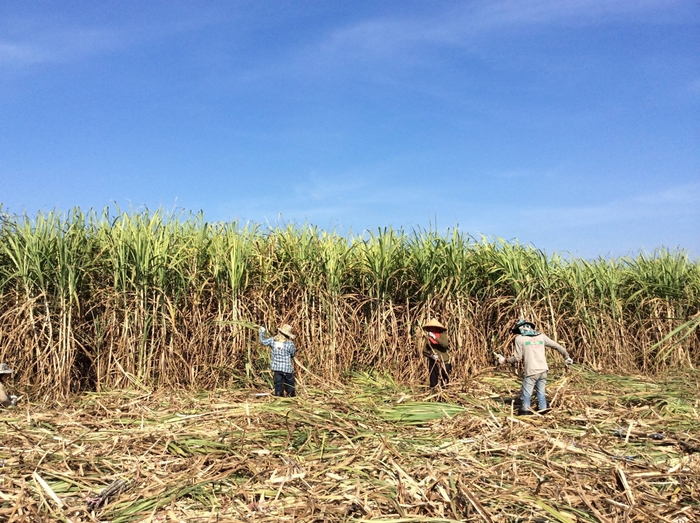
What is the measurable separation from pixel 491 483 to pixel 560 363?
197 inches

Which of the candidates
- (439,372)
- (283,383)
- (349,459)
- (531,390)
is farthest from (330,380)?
(349,459)

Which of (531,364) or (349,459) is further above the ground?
(531,364)

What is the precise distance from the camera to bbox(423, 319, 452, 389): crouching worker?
268 inches

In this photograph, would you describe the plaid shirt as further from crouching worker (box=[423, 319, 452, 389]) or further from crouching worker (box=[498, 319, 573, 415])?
crouching worker (box=[498, 319, 573, 415])

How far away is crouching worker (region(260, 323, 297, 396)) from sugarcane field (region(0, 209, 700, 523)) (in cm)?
3

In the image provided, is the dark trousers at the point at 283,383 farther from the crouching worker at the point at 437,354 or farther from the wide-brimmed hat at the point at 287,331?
the crouching worker at the point at 437,354

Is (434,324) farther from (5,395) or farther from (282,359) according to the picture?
(5,395)

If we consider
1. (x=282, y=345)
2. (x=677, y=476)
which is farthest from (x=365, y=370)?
(x=677, y=476)

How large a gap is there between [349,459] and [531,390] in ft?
8.65

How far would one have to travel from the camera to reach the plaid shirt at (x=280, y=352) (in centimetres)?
629

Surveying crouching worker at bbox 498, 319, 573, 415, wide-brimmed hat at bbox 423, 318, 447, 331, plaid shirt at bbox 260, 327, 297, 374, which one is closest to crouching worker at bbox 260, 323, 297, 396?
plaid shirt at bbox 260, 327, 297, 374

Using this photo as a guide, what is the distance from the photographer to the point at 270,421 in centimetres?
479

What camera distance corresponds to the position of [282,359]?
6.31 meters

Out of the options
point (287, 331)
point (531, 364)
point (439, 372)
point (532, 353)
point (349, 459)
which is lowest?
point (349, 459)
